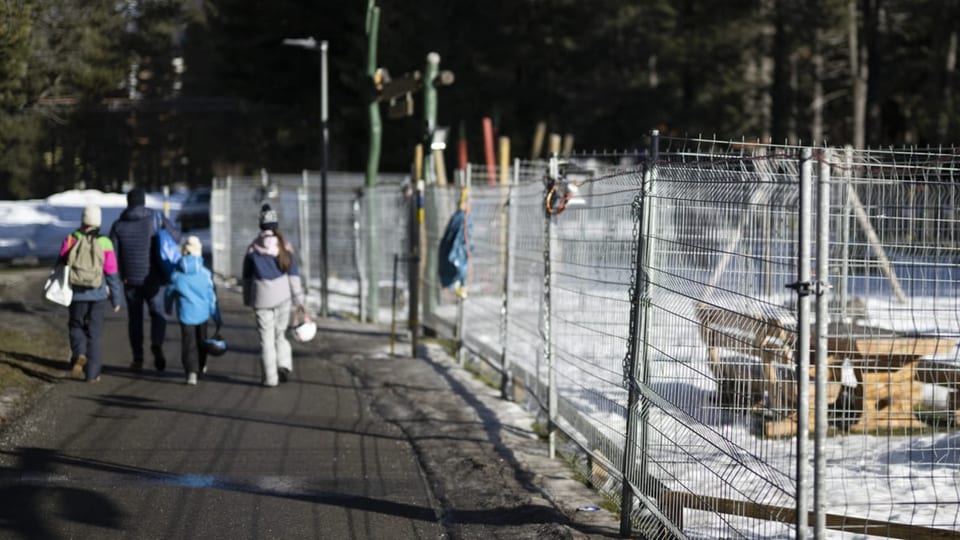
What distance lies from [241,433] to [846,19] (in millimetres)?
34671

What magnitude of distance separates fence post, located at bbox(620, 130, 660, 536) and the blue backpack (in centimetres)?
748

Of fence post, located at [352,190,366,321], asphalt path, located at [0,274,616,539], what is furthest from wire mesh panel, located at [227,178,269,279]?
asphalt path, located at [0,274,616,539]

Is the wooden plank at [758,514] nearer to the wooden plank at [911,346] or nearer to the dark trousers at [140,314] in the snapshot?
the wooden plank at [911,346]

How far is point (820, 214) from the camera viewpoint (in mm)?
4543

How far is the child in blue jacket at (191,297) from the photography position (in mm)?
12812

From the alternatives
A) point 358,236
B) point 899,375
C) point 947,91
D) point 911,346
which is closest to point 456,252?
point 899,375

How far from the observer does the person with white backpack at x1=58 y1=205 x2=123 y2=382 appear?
12789mm

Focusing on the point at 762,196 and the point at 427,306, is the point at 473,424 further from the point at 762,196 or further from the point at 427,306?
the point at 427,306

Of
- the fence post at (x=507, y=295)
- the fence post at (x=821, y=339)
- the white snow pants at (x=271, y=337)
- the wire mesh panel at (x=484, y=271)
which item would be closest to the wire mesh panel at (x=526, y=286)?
the fence post at (x=507, y=295)

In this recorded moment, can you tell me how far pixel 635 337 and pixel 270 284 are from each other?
6.44m

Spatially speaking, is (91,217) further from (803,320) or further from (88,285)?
(803,320)

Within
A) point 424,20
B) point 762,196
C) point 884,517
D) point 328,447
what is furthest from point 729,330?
point 424,20

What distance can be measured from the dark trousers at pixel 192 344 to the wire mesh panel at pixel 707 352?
267 inches

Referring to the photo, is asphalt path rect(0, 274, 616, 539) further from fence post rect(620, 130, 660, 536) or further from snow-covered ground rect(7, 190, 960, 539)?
snow-covered ground rect(7, 190, 960, 539)
